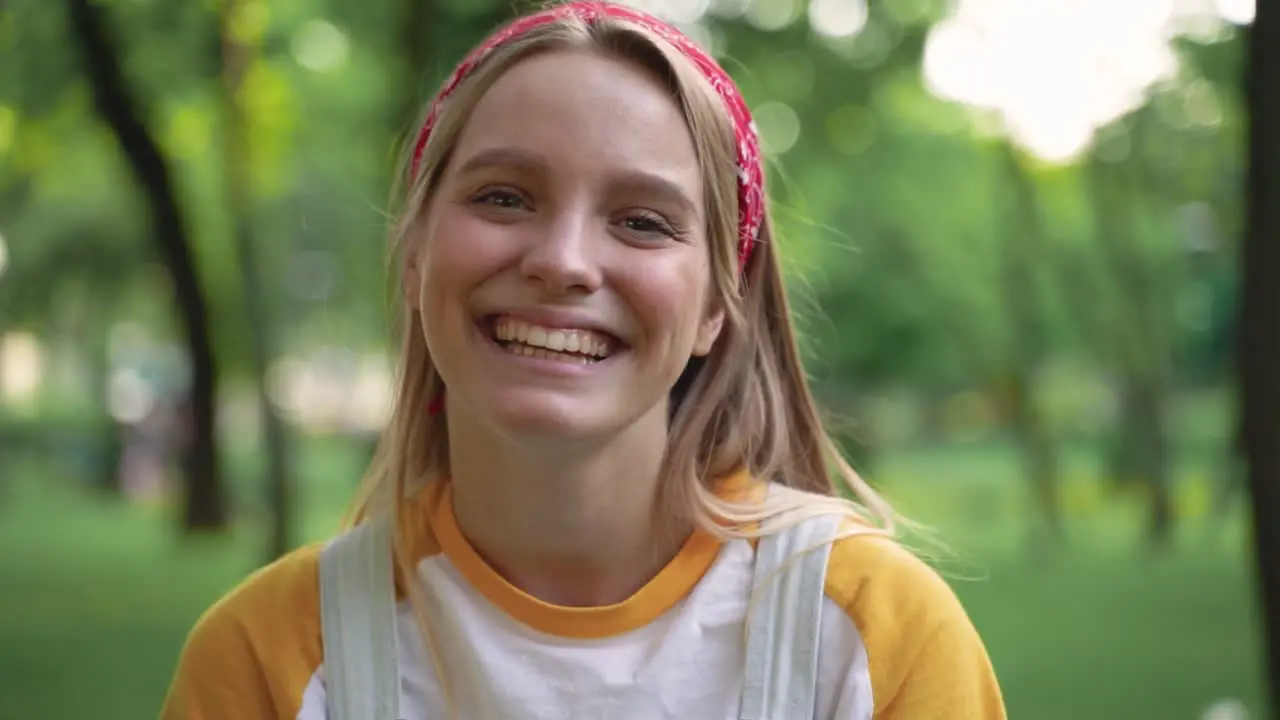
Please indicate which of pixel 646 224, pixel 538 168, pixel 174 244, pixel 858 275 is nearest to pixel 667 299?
pixel 646 224


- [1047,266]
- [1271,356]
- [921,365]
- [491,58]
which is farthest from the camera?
[921,365]

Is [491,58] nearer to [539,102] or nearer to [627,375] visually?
[539,102]

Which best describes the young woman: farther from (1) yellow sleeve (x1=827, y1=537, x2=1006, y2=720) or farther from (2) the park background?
(2) the park background

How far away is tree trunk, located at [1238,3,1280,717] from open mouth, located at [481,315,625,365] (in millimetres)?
1561

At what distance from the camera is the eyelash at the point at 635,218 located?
1283 mm

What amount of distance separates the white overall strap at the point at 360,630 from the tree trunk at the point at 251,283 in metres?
5.39

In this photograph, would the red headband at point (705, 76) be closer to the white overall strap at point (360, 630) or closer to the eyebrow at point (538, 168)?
the eyebrow at point (538, 168)

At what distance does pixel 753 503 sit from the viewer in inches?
57.2

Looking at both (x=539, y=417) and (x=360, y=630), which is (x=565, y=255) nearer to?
(x=539, y=417)

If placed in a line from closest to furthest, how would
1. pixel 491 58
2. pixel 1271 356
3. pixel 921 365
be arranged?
pixel 491 58, pixel 1271 356, pixel 921 365

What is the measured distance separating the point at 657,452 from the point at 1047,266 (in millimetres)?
8607

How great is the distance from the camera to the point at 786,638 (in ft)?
4.22

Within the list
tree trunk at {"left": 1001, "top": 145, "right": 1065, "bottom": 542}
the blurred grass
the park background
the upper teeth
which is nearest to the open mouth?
the upper teeth

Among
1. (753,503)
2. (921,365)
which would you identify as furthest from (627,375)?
(921,365)
